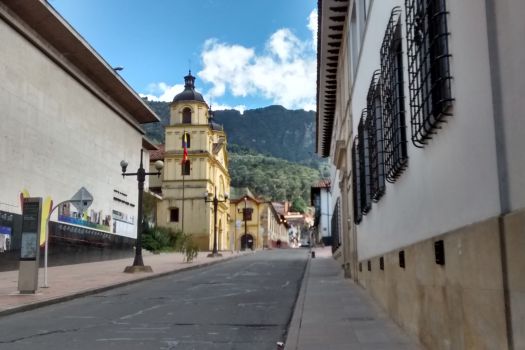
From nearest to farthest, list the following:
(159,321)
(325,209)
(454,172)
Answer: (454,172) < (159,321) < (325,209)

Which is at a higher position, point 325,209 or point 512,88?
point 325,209

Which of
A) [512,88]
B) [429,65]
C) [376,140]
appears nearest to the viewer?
[512,88]

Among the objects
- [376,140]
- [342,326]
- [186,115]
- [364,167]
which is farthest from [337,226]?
[186,115]

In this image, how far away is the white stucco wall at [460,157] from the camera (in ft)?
13.2

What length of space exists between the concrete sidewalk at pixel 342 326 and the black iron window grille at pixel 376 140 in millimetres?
2097

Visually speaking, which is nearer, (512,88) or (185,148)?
(512,88)

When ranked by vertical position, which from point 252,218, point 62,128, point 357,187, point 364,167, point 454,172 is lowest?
point 454,172

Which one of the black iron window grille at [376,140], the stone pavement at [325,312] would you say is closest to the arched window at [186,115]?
the stone pavement at [325,312]

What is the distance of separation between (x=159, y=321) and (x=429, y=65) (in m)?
6.35

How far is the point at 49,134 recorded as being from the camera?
25.6m

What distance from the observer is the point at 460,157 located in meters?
4.73

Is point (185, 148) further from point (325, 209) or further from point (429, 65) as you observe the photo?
point (429, 65)

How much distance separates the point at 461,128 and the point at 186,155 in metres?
56.6

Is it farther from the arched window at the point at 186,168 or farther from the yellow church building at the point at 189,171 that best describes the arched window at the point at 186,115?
the arched window at the point at 186,168
